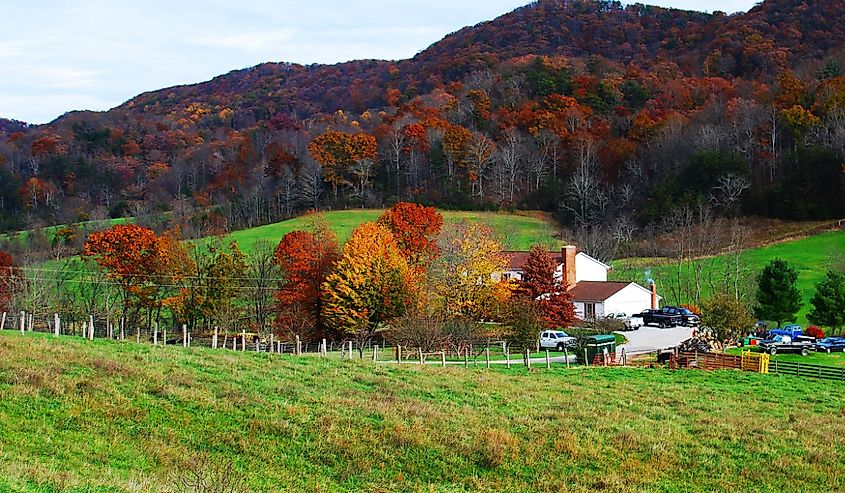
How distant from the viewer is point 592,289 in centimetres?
6169

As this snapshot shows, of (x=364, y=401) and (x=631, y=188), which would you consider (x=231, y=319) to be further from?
(x=631, y=188)

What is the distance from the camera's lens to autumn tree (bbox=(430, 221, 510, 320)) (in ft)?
177

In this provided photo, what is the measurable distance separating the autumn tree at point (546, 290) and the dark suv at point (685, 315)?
297 inches

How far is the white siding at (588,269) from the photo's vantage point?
64.9 metres

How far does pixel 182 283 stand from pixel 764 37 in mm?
119571

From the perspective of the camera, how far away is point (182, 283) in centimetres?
6131

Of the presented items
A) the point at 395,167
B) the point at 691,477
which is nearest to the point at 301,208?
the point at 395,167

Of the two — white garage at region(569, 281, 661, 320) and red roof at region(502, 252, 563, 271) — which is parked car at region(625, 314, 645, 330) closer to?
white garage at region(569, 281, 661, 320)

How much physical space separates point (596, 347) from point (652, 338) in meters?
11.6

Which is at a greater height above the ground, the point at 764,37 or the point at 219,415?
the point at 764,37

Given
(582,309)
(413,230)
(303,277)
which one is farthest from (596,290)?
(303,277)

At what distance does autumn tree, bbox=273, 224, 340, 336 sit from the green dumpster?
68.9 feet

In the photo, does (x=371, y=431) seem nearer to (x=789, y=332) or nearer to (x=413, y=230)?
(x=789, y=332)

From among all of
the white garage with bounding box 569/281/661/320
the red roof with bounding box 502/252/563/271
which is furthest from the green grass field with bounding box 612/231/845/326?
the red roof with bounding box 502/252/563/271
